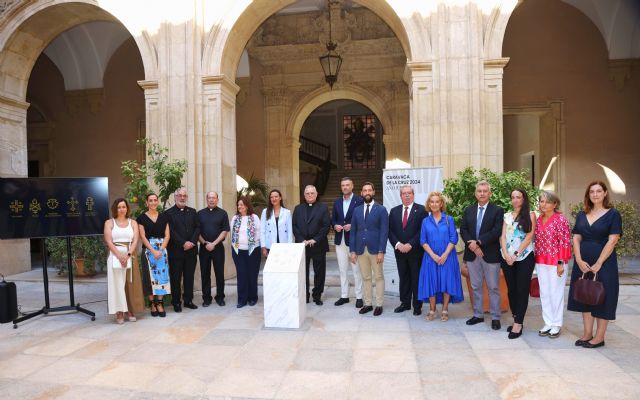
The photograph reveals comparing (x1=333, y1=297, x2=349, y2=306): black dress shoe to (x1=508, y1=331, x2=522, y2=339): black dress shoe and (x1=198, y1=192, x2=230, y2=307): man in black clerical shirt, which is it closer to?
(x1=198, y1=192, x2=230, y2=307): man in black clerical shirt

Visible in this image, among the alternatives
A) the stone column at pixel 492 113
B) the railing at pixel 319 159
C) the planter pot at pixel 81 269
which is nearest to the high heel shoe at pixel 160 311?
the planter pot at pixel 81 269

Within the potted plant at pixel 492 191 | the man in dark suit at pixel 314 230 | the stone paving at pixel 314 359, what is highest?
the potted plant at pixel 492 191

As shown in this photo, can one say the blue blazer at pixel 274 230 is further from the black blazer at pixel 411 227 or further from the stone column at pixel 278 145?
the stone column at pixel 278 145

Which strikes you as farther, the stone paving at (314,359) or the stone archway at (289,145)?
the stone archway at (289,145)

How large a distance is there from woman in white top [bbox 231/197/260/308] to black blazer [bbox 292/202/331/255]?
1.79 ft

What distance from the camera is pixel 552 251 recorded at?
15.7 feet

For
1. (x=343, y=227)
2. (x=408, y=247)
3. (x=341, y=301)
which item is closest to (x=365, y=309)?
(x=341, y=301)

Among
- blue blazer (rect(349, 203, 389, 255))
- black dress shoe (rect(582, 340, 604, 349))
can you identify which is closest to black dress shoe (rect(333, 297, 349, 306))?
blue blazer (rect(349, 203, 389, 255))

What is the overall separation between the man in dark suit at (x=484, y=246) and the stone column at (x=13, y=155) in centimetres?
852

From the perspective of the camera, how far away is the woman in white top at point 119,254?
5.68 metres

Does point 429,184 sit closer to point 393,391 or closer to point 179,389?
point 393,391

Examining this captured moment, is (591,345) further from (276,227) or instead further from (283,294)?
(276,227)

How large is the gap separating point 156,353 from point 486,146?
5.42 meters

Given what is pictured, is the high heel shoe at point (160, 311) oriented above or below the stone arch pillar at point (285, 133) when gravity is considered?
below
